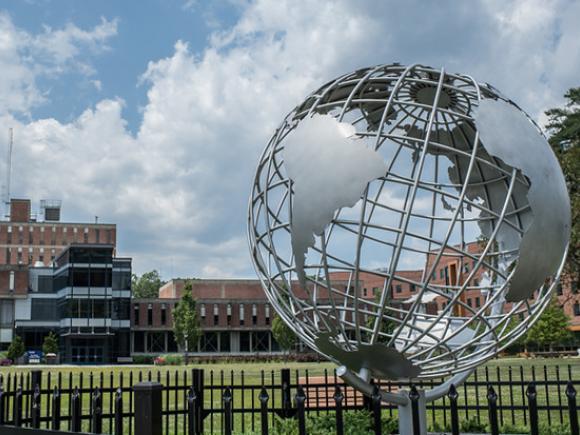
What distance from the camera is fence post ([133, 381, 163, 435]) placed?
3916 mm

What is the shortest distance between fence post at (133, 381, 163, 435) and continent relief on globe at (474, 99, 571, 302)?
9.34 feet

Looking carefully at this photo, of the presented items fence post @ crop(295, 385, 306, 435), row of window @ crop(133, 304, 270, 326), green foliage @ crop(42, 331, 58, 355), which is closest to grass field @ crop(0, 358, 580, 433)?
fence post @ crop(295, 385, 306, 435)

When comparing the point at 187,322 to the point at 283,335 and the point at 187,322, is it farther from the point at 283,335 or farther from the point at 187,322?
the point at 283,335

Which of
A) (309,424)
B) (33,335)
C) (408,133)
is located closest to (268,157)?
(408,133)

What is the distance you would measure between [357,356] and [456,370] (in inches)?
36.9

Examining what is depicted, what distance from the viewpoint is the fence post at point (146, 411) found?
154 inches

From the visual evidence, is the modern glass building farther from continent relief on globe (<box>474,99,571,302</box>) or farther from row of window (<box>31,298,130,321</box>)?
continent relief on globe (<box>474,99,571,302</box>)

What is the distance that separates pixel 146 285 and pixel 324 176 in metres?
108

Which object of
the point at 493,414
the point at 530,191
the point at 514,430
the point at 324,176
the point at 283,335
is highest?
the point at 324,176

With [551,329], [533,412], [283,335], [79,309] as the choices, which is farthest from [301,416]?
[79,309]

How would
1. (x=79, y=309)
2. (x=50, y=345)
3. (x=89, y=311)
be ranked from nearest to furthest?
(x=50, y=345) → (x=79, y=309) → (x=89, y=311)

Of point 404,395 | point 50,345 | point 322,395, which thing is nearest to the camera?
point 404,395

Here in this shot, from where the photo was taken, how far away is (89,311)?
178ft

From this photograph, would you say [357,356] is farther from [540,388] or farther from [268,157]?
[540,388]
